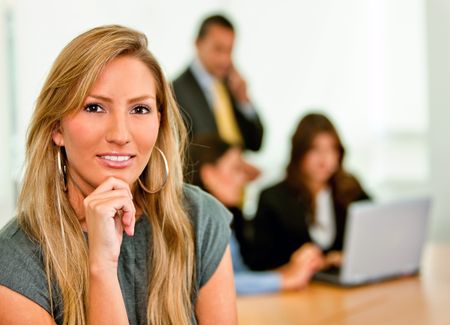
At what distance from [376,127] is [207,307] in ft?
13.0

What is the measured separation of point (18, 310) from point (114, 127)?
0.38 metres

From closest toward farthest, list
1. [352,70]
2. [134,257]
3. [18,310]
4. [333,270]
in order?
[18,310]
[134,257]
[333,270]
[352,70]

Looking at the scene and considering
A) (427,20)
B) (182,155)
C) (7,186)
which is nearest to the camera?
(182,155)

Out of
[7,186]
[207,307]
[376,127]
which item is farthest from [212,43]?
[207,307]

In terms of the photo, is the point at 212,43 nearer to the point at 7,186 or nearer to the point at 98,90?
the point at 7,186

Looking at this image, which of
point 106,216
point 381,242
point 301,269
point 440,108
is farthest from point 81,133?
point 440,108

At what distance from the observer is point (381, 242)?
275cm

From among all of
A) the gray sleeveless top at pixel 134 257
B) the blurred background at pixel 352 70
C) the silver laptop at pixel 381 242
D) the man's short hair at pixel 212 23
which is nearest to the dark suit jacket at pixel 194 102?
the man's short hair at pixel 212 23

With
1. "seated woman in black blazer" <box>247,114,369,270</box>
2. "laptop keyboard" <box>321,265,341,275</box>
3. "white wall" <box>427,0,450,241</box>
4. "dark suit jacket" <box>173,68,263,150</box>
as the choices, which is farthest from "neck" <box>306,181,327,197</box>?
"white wall" <box>427,0,450,241</box>

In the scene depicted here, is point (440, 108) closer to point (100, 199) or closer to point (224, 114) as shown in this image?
point (224, 114)

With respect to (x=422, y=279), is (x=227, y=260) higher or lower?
higher

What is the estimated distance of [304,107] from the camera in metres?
5.46

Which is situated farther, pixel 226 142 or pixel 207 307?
pixel 226 142

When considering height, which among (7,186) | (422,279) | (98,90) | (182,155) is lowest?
(422,279)
